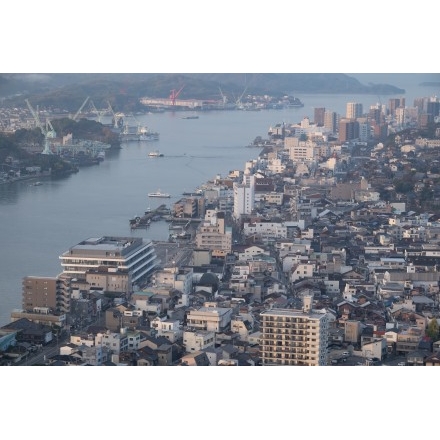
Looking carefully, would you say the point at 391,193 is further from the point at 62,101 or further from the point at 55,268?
the point at 55,268

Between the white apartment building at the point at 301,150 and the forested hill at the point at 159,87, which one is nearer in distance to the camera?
the forested hill at the point at 159,87

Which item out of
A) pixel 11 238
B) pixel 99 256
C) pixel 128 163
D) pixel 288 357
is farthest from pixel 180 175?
pixel 288 357

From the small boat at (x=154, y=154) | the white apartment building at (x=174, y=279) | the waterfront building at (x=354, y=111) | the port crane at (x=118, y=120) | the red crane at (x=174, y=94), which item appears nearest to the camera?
the white apartment building at (x=174, y=279)

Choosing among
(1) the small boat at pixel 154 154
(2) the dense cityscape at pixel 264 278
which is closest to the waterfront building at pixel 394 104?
(2) the dense cityscape at pixel 264 278

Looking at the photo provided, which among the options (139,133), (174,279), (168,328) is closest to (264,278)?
(174,279)

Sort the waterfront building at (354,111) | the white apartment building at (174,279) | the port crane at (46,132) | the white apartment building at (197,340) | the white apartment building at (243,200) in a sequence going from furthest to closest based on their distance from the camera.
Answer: the waterfront building at (354,111) < the port crane at (46,132) < the white apartment building at (243,200) < the white apartment building at (174,279) < the white apartment building at (197,340)

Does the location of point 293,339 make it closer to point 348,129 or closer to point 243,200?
point 243,200

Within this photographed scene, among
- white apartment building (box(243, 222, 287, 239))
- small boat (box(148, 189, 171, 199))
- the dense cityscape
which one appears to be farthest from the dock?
white apartment building (box(243, 222, 287, 239))

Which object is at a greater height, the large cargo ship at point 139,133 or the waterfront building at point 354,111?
the waterfront building at point 354,111

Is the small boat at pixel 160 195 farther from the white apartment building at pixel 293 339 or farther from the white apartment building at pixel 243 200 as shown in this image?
the white apartment building at pixel 293 339
